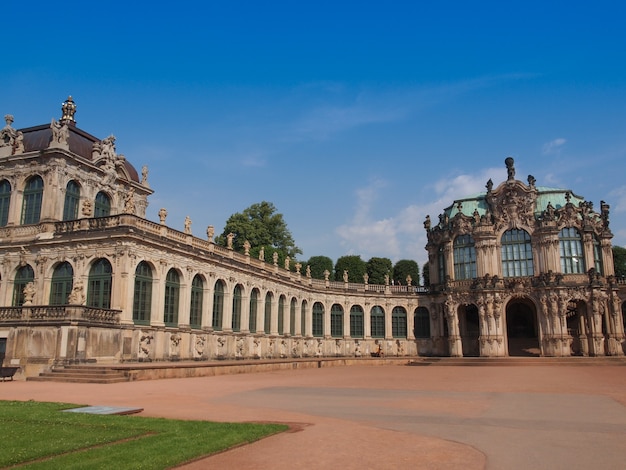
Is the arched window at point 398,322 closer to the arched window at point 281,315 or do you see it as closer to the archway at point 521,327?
the archway at point 521,327

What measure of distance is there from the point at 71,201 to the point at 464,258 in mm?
37384

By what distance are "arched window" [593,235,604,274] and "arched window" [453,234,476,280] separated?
36.7ft

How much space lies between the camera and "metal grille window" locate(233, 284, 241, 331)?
42.1 meters

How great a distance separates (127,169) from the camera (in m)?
42.9

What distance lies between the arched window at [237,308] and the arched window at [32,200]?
14.8m

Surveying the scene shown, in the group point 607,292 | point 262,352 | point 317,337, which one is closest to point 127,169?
point 262,352

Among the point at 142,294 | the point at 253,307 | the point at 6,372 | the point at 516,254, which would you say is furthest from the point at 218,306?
the point at 516,254

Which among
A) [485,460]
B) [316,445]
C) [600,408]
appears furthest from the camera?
[600,408]

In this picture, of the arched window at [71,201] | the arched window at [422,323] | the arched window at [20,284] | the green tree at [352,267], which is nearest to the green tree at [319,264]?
the green tree at [352,267]

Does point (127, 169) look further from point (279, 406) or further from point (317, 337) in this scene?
point (279, 406)

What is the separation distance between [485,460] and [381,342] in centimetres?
5095

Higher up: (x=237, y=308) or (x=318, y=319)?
(x=237, y=308)

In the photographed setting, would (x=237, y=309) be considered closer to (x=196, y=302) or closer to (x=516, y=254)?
(x=196, y=302)

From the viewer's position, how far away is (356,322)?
5894 centimetres
